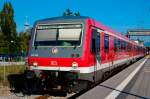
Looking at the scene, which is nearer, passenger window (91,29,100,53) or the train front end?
the train front end

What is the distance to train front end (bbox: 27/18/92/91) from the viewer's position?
38.7 ft

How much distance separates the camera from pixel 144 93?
13055mm

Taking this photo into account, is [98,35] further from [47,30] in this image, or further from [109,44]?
[109,44]

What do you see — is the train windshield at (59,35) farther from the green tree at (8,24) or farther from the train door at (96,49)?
the green tree at (8,24)

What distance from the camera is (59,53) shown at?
1218cm

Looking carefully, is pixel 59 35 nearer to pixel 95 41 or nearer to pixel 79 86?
pixel 95 41

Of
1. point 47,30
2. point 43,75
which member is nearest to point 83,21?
point 47,30

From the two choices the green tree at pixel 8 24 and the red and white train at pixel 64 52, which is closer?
the red and white train at pixel 64 52

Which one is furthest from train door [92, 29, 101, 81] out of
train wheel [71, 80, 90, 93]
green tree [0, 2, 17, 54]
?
green tree [0, 2, 17, 54]

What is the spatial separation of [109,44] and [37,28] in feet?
18.5

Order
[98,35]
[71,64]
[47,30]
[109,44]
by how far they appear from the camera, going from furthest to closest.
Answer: [109,44] → [98,35] → [47,30] → [71,64]

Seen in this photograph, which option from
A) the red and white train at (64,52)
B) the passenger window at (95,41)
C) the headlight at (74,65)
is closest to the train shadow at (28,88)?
the red and white train at (64,52)

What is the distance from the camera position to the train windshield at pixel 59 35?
1222 centimetres

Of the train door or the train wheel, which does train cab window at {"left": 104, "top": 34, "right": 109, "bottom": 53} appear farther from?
the train wheel
